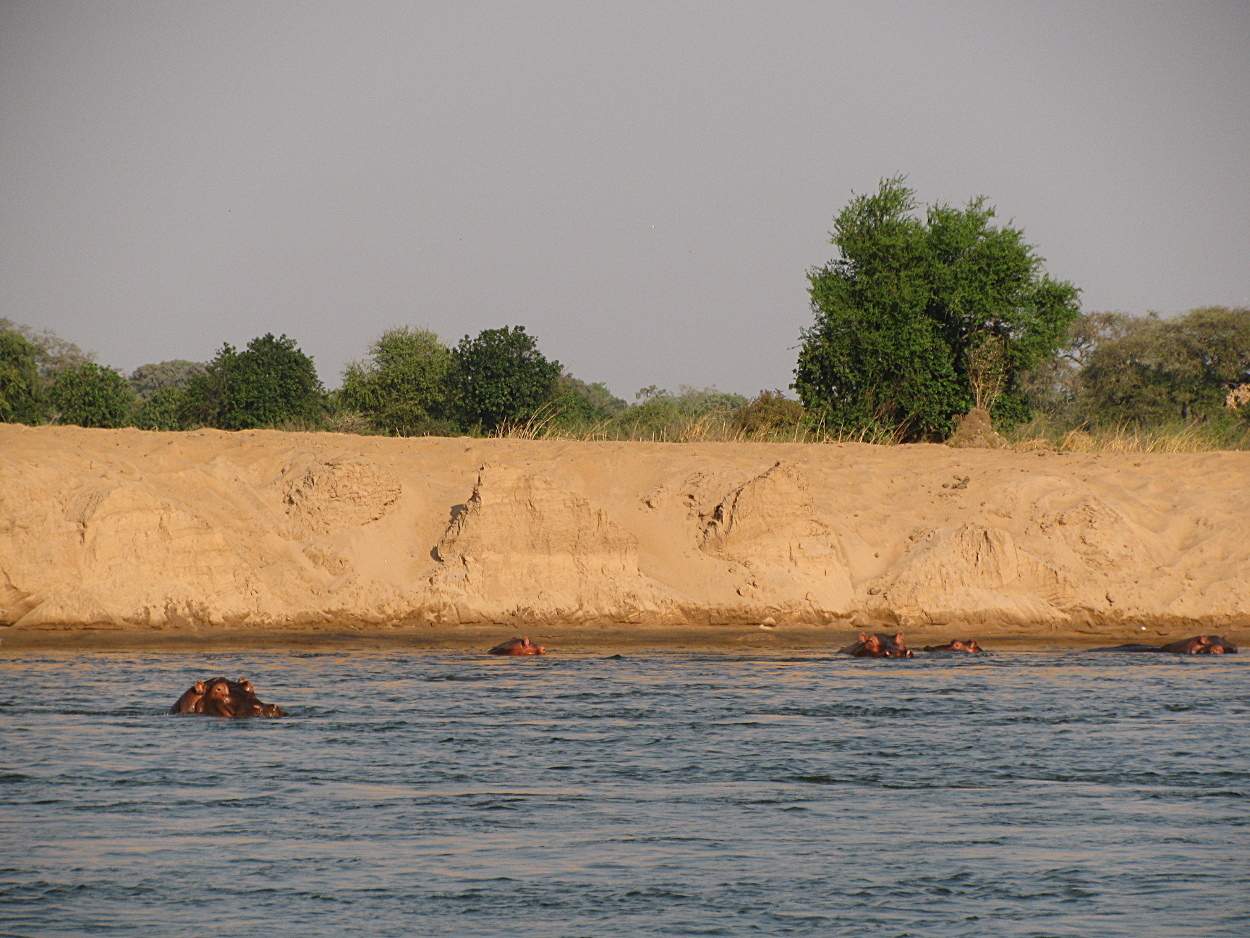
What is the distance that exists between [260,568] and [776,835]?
15.4m

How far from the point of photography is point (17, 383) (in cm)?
4384

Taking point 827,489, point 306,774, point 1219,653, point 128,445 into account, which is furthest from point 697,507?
point 306,774

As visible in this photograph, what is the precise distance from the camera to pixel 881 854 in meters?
10.2

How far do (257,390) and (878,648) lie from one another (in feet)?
75.1

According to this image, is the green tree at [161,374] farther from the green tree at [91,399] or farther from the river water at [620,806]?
the river water at [620,806]

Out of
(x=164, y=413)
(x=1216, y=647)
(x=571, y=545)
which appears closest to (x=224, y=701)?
(x=571, y=545)

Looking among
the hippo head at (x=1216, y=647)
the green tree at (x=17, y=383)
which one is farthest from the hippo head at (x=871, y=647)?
the green tree at (x=17, y=383)

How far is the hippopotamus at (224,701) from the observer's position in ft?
50.5

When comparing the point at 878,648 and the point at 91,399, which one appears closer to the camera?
the point at 878,648

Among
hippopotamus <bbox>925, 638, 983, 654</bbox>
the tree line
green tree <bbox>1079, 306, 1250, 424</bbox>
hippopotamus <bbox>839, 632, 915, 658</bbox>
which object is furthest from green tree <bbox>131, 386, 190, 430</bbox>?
green tree <bbox>1079, 306, 1250, 424</bbox>

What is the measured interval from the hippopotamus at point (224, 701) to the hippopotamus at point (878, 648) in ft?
31.6

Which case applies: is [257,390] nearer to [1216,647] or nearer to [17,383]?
[17,383]

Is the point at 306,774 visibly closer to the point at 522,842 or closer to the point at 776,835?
the point at 522,842

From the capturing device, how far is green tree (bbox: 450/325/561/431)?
138 feet
